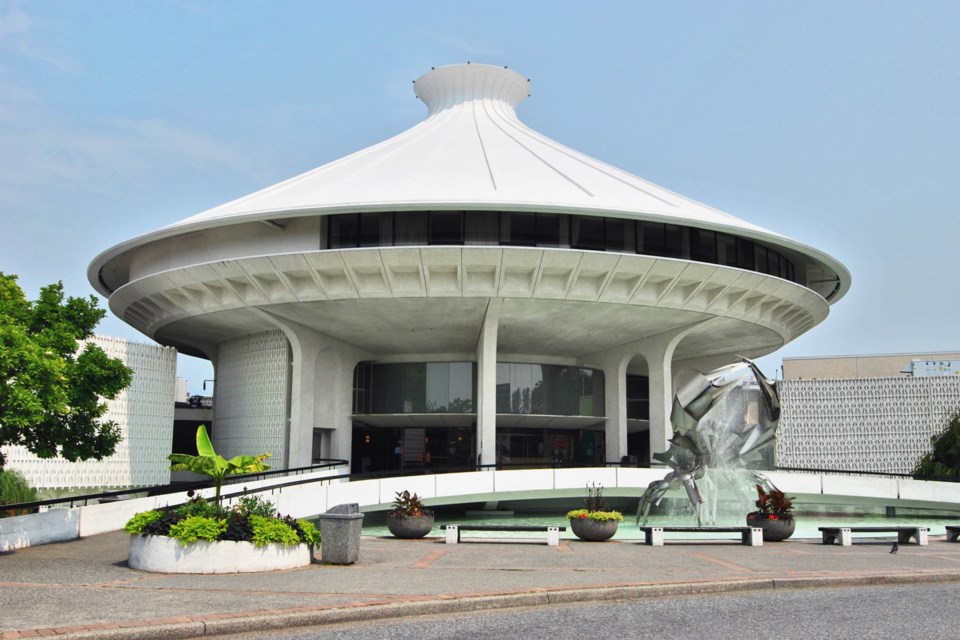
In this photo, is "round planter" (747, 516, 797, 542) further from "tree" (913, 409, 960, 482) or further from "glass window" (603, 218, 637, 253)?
"tree" (913, 409, 960, 482)

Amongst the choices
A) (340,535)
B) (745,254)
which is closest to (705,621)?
(340,535)

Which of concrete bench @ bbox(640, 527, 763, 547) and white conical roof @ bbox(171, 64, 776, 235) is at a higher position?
white conical roof @ bbox(171, 64, 776, 235)

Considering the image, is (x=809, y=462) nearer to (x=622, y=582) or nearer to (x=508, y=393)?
(x=508, y=393)

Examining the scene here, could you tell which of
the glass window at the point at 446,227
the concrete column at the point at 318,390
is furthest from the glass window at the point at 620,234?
the concrete column at the point at 318,390

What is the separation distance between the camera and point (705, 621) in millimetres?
9477

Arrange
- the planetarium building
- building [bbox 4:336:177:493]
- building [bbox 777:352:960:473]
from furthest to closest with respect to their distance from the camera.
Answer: building [bbox 777:352:960:473], the planetarium building, building [bbox 4:336:177:493]

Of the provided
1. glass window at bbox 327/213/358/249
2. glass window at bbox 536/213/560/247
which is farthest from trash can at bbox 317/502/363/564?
glass window at bbox 536/213/560/247

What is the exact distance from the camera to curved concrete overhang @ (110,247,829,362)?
2812 cm

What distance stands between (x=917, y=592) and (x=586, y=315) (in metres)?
20.5

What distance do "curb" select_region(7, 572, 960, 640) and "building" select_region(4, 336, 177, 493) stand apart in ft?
66.0

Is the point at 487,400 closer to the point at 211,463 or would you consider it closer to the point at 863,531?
the point at 863,531

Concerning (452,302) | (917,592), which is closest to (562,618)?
(917,592)

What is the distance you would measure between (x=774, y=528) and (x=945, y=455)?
21.6m

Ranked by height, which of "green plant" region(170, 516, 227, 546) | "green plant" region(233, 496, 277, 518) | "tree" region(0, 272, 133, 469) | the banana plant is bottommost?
"green plant" region(170, 516, 227, 546)
